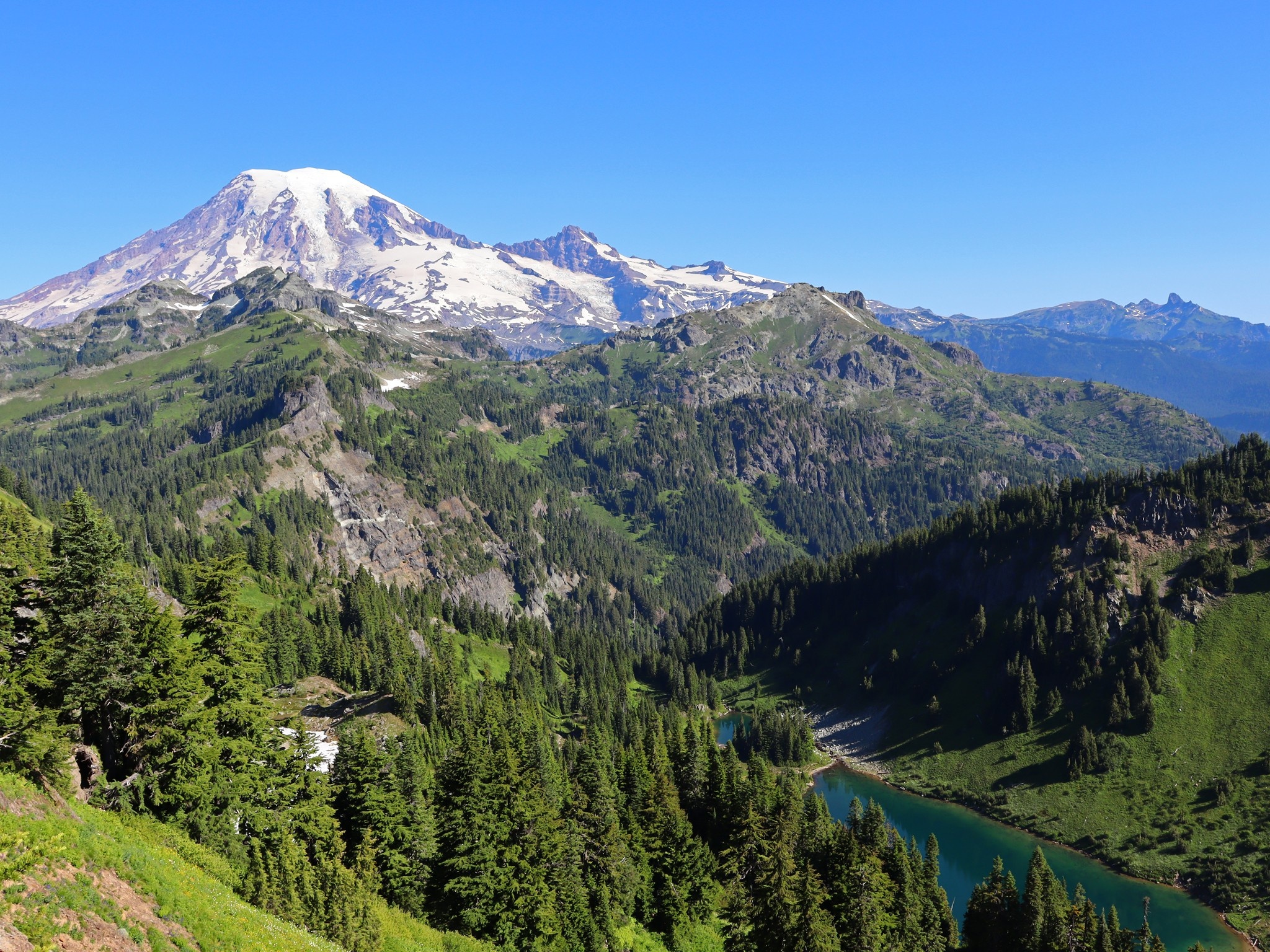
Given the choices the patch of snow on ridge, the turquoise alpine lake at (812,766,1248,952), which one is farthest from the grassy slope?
the turquoise alpine lake at (812,766,1248,952)

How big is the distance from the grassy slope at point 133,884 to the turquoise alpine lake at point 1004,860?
12451 cm

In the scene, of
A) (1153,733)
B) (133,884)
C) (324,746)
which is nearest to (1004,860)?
(1153,733)

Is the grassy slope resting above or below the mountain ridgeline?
above

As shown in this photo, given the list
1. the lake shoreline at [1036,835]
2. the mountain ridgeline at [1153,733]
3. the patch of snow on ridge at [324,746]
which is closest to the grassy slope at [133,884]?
the patch of snow on ridge at [324,746]

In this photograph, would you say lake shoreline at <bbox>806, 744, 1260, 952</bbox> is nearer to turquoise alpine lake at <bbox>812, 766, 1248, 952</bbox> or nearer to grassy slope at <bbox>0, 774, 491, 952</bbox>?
turquoise alpine lake at <bbox>812, 766, 1248, 952</bbox>

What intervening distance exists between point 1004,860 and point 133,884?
155 metres

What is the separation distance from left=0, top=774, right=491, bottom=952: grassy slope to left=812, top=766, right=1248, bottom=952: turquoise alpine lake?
12451cm

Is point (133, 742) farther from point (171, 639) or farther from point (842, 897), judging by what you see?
point (842, 897)

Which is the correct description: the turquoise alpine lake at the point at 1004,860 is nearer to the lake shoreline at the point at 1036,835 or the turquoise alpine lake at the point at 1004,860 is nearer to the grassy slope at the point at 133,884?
the lake shoreline at the point at 1036,835

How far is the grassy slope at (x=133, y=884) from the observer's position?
99.6 ft

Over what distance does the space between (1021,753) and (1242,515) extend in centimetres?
8067

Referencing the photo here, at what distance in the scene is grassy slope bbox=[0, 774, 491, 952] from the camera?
30359 millimetres

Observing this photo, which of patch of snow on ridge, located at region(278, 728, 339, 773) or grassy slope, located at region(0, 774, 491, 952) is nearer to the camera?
grassy slope, located at region(0, 774, 491, 952)

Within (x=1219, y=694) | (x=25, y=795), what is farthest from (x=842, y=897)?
(x=1219, y=694)
